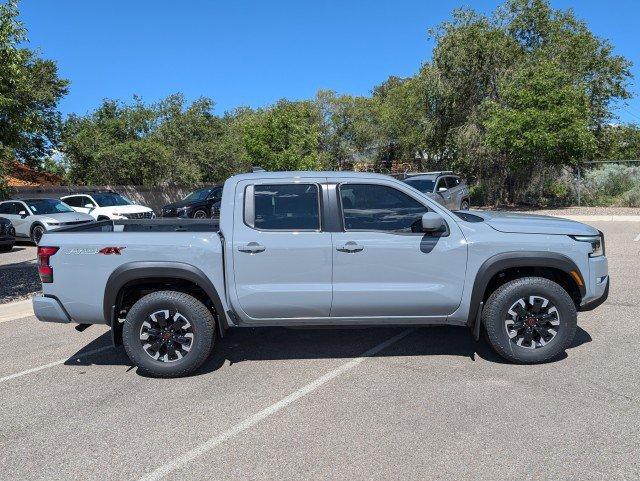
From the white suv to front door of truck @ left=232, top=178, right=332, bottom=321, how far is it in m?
15.2

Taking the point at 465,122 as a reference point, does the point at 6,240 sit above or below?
below

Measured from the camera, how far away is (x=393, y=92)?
4031 centimetres

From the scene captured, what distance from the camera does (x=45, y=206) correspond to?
16719 millimetres

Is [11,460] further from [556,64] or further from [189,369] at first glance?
[556,64]

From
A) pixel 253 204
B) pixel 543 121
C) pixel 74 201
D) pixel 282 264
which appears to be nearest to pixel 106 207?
pixel 74 201

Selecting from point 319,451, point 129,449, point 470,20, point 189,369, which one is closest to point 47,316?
point 189,369

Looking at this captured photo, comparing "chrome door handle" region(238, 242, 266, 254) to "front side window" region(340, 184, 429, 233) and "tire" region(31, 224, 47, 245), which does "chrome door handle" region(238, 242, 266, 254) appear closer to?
"front side window" region(340, 184, 429, 233)

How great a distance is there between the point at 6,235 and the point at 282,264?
12.4 metres

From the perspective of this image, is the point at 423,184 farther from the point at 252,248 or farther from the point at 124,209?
the point at 252,248

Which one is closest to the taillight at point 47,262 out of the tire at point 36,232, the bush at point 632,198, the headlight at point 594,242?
the headlight at point 594,242

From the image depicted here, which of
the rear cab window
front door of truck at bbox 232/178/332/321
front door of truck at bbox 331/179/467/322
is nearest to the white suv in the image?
the rear cab window

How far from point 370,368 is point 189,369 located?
1673mm

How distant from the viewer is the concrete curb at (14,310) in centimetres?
763

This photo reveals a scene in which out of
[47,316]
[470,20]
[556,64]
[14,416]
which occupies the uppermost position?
[470,20]
